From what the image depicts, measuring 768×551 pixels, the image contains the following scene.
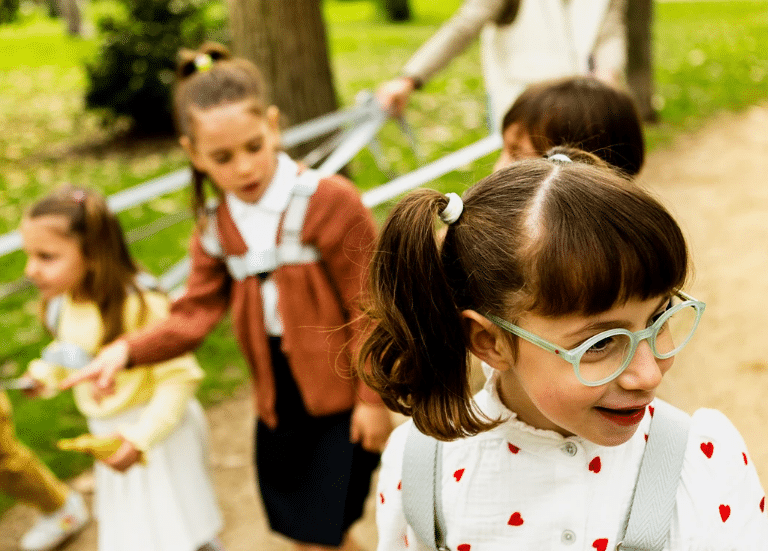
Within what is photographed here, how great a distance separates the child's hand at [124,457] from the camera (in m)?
2.31

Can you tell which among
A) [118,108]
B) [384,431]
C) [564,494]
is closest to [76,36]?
[118,108]

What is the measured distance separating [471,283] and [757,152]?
6268 mm

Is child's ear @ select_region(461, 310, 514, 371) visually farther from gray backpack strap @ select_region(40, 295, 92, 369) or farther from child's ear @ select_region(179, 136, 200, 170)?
gray backpack strap @ select_region(40, 295, 92, 369)

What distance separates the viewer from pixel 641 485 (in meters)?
1.32

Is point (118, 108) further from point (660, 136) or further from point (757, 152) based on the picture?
point (757, 152)

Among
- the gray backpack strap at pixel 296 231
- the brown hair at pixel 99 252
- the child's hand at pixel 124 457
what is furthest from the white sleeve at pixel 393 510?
the brown hair at pixel 99 252

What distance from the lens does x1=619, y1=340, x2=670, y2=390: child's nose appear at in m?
1.21

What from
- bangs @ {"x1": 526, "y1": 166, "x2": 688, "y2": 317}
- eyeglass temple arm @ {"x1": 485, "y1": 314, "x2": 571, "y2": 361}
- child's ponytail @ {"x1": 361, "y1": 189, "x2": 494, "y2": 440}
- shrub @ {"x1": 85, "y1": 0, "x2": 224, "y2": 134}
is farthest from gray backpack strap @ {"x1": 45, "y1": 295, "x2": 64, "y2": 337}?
shrub @ {"x1": 85, "y1": 0, "x2": 224, "y2": 134}

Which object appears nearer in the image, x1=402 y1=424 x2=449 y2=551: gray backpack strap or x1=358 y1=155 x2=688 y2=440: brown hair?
x1=358 y1=155 x2=688 y2=440: brown hair

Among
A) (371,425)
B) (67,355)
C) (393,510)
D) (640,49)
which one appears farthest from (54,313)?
(640,49)

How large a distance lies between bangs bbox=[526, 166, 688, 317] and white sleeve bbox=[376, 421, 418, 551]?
1.59ft

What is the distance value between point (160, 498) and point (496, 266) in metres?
1.84

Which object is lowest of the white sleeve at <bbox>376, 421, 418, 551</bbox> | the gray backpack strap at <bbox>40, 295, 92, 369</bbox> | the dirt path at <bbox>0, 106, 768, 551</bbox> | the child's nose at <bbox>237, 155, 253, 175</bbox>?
the dirt path at <bbox>0, 106, 768, 551</bbox>

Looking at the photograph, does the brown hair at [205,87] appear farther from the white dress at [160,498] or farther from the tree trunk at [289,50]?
the tree trunk at [289,50]
